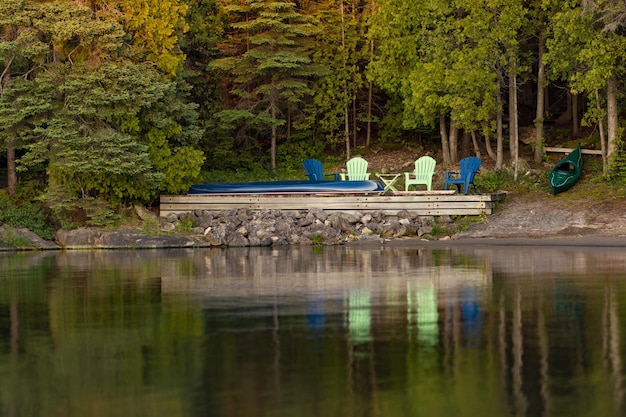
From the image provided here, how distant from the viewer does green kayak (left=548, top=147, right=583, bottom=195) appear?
100 feet

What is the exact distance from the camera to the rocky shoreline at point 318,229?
2822 cm

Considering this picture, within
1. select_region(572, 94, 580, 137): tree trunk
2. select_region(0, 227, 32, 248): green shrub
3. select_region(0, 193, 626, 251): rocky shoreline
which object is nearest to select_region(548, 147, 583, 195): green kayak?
select_region(0, 193, 626, 251): rocky shoreline

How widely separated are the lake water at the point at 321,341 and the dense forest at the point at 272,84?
32.1 ft

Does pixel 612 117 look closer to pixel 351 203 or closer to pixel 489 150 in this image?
pixel 489 150

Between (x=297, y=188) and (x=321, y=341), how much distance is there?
19.4 meters

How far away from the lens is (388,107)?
131 feet

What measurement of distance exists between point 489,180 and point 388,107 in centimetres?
840

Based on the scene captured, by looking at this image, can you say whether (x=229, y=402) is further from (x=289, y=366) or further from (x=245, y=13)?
(x=245, y=13)

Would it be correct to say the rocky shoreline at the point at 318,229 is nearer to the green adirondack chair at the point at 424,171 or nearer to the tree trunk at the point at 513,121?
the green adirondack chair at the point at 424,171

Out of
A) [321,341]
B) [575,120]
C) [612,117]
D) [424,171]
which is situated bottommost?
[321,341]

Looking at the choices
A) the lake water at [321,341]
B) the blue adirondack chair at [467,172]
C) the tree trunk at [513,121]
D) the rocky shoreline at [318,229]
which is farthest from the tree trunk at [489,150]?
the lake water at [321,341]

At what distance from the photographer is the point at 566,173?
30.8 meters

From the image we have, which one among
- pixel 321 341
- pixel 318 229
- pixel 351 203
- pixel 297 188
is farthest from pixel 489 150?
pixel 321 341

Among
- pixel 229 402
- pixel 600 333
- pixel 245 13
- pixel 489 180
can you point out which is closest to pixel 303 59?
pixel 245 13
